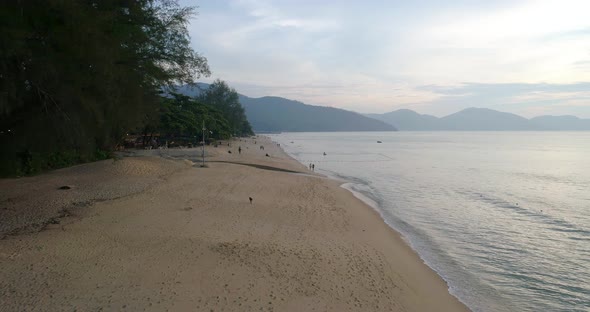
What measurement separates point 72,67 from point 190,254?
17.6 feet

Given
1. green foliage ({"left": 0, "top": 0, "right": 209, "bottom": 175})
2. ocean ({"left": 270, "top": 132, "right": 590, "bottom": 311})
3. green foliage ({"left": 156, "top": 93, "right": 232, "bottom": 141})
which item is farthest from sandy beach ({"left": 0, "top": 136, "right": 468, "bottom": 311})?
green foliage ({"left": 156, "top": 93, "right": 232, "bottom": 141})

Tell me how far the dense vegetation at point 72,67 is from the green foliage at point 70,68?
20 millimetres

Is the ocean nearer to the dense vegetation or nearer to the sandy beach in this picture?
the sandy beach

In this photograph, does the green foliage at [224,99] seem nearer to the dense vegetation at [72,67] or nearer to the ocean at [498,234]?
the ocean at [498,234]

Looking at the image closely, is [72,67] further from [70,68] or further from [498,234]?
[498,234]

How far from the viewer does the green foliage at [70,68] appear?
8.14 m

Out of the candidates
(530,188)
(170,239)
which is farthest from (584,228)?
(170,239)

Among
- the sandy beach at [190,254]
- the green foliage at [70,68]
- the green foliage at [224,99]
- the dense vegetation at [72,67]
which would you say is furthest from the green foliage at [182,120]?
the green foliage at [224,99]

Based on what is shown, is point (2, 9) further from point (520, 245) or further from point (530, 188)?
point (530, 188)

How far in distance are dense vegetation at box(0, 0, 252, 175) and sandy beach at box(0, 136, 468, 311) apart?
2.29m

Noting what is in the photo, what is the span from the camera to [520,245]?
12969 mm

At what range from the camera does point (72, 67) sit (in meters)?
9.24

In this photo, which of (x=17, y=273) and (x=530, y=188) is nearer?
(x=17, y=273)

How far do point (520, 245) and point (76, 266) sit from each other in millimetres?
13111
